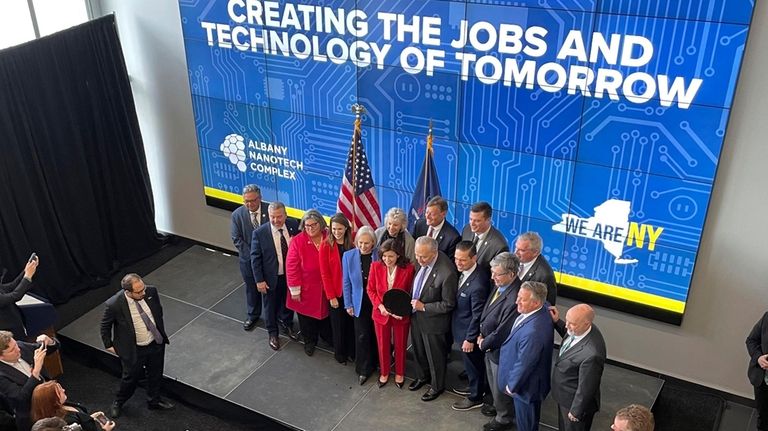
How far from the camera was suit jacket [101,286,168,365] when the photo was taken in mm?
5219

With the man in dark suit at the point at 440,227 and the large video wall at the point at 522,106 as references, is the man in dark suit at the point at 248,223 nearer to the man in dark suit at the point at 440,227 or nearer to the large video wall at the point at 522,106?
the large video wall at the point at 522,106

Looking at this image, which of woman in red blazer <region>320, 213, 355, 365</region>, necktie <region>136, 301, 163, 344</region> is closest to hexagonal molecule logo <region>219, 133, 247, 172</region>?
woman in red blazer <region>320, 213, 355, 365</region>

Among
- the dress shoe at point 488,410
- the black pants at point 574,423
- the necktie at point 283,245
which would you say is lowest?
the dress shoe at point 488,410

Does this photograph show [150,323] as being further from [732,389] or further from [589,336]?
[732,389]

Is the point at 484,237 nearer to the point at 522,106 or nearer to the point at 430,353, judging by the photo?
the point at 430,353

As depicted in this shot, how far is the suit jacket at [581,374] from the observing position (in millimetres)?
4387

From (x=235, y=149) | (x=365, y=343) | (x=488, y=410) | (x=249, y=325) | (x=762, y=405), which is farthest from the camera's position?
(x=235, y=149)

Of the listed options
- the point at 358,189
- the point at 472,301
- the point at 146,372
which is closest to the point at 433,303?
the point at 472,301

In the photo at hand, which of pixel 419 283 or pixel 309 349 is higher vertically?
pixel 419 283

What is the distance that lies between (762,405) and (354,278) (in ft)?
10.2

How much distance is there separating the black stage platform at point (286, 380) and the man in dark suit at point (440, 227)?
45.9 inches

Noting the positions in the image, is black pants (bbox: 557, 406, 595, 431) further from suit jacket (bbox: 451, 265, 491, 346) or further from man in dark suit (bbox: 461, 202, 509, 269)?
man in dark suit (bbox: 461, 202, 509, 269)

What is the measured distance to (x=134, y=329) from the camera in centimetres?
531

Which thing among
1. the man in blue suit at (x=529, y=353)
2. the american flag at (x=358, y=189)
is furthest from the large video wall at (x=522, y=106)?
the man in blue suit at (x=529, y=353)
